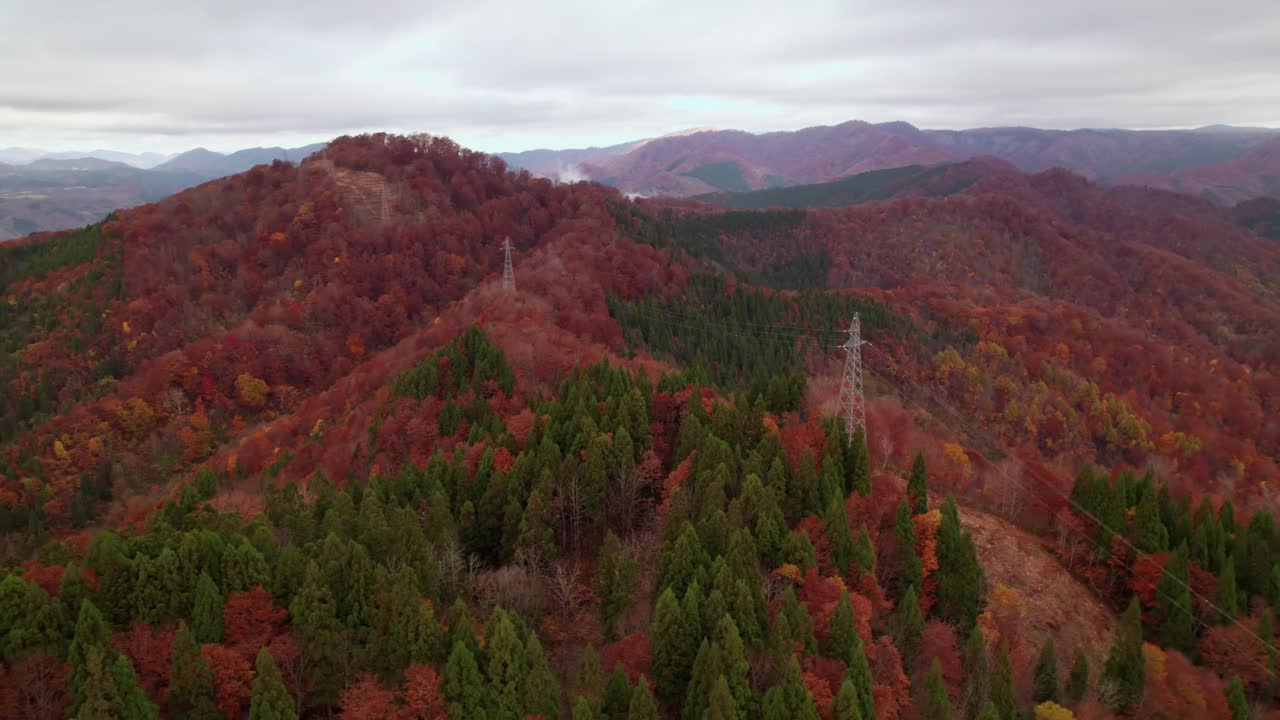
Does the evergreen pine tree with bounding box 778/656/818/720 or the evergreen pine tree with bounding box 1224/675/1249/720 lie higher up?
the evergreen pine tree with bounding box 778/656/818/720

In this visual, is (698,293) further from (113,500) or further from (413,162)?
(113,500)

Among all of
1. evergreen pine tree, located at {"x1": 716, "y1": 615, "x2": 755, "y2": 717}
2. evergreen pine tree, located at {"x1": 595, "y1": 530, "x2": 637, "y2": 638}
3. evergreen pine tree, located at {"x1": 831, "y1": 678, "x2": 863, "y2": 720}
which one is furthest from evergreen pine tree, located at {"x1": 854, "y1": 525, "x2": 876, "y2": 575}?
evergreen pine tree, located at {"x1": 595, "y1": 530, "x2": 637, "y2": 638}

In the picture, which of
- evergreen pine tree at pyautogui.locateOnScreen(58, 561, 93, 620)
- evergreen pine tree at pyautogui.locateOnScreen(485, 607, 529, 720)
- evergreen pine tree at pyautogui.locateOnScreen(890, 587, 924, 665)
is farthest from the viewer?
evergreen pine tree at pyautogui.locateOnScreen(890, 587, 924, 665)

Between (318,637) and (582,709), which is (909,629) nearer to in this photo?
(582,709)

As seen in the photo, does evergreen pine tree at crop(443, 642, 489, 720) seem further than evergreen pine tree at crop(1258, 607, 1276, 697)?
No

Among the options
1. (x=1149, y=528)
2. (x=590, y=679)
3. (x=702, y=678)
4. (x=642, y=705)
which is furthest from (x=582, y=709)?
(x=1149, y=528)

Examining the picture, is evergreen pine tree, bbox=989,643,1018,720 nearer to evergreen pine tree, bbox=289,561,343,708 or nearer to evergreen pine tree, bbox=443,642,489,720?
evergreen pine tree, bbox=443,642,489,720
